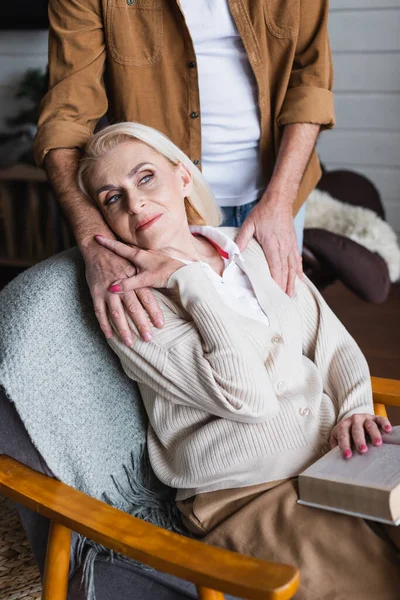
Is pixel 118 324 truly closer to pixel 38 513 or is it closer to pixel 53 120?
pixel 38 513

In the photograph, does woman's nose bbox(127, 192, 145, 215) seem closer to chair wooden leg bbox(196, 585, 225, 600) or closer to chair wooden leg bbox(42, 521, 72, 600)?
chair wooden leg bbox(42, 521, 72, 600)

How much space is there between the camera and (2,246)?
4.14 m

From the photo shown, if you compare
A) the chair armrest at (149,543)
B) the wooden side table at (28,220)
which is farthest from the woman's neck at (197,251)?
the wooden side table at (28,220)

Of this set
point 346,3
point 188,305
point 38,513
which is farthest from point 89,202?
point 346,3

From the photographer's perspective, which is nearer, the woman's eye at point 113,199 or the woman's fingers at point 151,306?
the woman's fingers at point 151,306

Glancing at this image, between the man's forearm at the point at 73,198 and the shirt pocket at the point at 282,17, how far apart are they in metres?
0.56

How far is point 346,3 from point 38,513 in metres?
3.62

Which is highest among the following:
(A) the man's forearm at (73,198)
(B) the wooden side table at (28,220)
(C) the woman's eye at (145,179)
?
(C) the woman's eye at (145,179)

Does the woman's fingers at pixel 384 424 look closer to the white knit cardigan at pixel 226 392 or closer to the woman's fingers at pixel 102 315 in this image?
the white knit cardigan at pixel 226 392

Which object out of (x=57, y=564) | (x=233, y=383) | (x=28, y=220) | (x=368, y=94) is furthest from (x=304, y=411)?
(x=368, y=94)

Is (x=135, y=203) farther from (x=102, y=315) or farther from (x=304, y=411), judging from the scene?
(x=304, y=411)

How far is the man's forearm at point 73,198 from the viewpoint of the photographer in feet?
4.94

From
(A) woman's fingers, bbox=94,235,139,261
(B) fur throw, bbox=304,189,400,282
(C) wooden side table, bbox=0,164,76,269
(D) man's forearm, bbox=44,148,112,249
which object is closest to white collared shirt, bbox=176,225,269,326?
(A) woman's fingers, bbox=94,235,139,261

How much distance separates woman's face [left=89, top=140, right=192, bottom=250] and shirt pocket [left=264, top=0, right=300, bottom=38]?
0.49 metres
